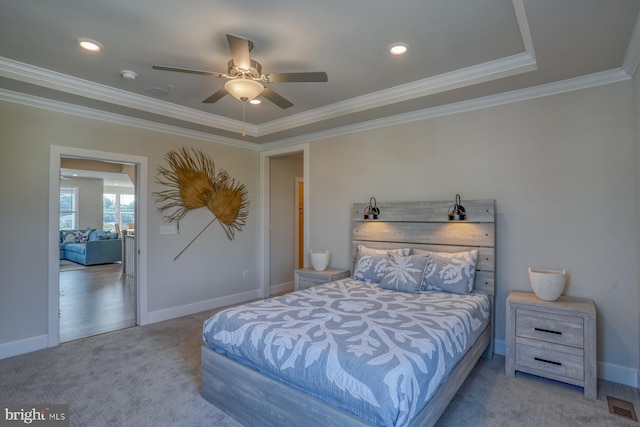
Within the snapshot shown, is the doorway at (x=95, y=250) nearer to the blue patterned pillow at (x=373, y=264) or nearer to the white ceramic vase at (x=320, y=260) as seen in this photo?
the white ceramic vase at (x=320, y=260)

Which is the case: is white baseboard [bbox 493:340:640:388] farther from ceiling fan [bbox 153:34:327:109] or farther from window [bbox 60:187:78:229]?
window [bbox 60:187:78:229]

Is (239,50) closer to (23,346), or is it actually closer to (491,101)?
(491,101)

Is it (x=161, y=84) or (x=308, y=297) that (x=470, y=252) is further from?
(x=161, y=84)

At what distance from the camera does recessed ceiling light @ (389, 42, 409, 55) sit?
8.60ft

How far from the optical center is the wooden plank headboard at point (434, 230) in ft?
10.7

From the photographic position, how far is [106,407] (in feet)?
7.89

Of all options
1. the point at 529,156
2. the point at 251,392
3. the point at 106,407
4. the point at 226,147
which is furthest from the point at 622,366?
the point at 226,147

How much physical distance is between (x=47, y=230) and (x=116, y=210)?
10.3 m

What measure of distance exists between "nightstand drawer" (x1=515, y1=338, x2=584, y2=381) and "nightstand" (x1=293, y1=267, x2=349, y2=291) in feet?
6.68

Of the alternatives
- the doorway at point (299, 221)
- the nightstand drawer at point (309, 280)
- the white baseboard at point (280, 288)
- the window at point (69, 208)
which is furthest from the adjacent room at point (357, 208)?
the window at point (69, 208)

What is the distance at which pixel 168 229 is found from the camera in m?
4.46

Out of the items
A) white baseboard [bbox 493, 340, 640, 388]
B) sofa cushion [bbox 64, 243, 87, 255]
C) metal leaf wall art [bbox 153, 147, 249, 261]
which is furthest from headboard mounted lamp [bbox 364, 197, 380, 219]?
sofa cushion [bbox 64, 243, 87, 255]

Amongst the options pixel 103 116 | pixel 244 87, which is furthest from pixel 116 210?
pixel 244 87

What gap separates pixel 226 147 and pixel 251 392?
3830mm
